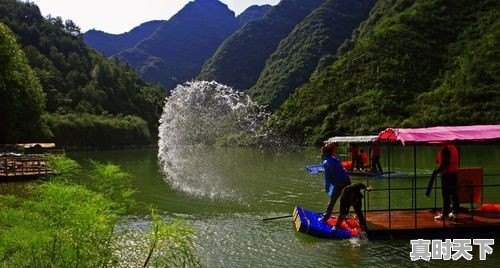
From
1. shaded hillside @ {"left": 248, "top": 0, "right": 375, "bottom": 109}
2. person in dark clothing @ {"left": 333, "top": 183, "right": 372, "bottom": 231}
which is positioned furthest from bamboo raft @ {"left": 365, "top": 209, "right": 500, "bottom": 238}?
shaded hillside @ {"left": 248, "top": 0, "right": 375, "bottom": 109}

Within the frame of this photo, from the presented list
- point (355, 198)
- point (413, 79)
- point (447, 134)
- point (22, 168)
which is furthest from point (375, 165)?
point (413, 79)

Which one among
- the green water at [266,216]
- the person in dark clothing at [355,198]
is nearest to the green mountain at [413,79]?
Answer: the green water at [266,216]

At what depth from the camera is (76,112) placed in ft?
400

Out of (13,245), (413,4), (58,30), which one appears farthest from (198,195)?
(58,30)

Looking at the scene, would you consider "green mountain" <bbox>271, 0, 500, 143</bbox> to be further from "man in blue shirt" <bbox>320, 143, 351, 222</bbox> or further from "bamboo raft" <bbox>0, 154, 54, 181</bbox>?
"man in blue shirt" <bbox>320, 143, 351, 222</bbox>

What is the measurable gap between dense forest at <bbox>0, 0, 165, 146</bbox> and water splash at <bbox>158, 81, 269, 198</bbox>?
19313mm

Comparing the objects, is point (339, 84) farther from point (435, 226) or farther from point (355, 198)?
point (355, 198)

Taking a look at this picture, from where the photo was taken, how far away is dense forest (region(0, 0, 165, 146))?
70812 millimetres

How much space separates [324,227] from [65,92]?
128177 millimetres

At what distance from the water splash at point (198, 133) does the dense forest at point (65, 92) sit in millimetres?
19313

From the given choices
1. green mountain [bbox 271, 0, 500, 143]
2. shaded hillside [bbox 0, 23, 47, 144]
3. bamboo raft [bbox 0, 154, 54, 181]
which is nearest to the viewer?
bamboo raft [bbox 0, 154, 54, 181]

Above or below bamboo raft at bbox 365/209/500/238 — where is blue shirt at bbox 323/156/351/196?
above

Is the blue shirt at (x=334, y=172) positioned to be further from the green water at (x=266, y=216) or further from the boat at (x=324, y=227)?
the green water at (x=266, y=216)

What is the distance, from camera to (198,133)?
3280 inches
